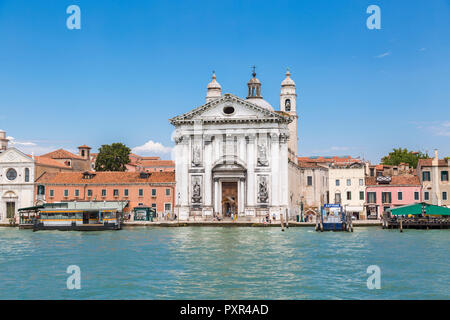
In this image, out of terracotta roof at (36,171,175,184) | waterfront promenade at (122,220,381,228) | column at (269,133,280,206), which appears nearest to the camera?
waterfront promenade at (122,220,381,228)

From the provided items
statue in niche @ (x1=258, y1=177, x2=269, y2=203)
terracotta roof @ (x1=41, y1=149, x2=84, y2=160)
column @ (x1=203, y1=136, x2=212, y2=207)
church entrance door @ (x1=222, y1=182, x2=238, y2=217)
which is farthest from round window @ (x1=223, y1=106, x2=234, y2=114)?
terracotta roof @ (x1=41, y1=149, x2=84, y2=160)

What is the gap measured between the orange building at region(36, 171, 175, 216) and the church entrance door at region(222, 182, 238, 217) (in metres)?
4.84

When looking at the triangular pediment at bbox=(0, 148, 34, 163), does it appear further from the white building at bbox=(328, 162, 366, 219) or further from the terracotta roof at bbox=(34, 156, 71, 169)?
the white building at bbox=(328, 162, 366, 219)

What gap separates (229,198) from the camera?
159ft

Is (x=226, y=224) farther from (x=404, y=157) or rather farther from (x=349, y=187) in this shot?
(x=404, y=157)

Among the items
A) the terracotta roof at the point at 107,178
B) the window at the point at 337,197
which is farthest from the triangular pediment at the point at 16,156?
the window at the point at 337,197

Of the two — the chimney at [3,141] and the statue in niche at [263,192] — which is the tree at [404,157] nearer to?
the statue in niche at [263,192]

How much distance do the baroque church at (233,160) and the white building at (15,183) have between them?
46.1ft

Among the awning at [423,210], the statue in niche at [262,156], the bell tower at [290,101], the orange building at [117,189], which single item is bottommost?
the awning at [423,210]

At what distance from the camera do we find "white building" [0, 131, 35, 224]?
51188 millimetres

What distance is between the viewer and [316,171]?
56812 mm

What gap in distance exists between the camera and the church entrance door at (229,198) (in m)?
48.2
